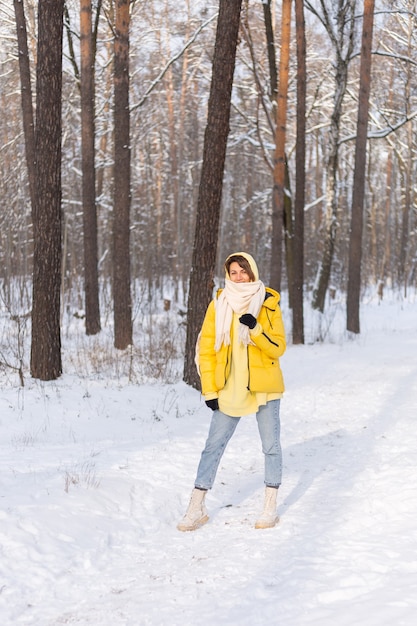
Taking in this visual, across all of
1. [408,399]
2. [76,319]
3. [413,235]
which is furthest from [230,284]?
[413,235]

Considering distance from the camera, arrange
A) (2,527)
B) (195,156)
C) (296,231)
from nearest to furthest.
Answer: (2,527) < (296,231) < (195,156)

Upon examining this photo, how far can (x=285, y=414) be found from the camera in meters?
8.73

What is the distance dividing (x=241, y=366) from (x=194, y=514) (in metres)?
1.10

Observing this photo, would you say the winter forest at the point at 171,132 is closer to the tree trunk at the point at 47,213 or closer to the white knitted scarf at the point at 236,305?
the tree trunk at the point at 47,213

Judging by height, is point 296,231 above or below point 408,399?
above

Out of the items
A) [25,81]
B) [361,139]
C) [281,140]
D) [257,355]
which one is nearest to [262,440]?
[257,355]

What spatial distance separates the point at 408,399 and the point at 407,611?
632cm

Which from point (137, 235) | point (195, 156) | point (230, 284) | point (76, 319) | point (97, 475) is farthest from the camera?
point (137, 235)

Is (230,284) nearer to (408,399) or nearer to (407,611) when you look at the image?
(407,611)

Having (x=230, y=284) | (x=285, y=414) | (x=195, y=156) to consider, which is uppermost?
(x=195, y=156)

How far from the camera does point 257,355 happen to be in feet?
15.3

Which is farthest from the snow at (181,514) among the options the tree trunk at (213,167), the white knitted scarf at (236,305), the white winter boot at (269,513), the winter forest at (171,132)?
the winter forest at (171,132)

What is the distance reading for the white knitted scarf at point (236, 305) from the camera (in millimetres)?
4539

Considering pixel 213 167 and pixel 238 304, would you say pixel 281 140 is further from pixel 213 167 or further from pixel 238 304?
pixel 238 304
